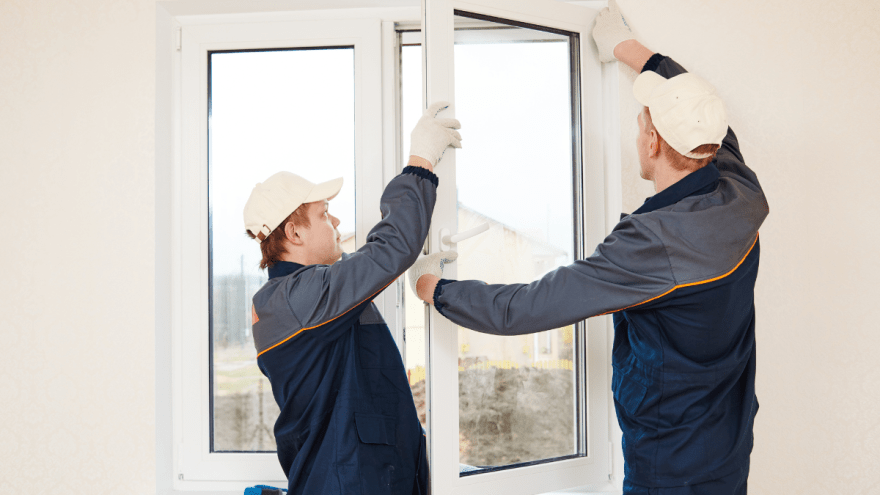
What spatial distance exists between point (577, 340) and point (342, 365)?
0.71m

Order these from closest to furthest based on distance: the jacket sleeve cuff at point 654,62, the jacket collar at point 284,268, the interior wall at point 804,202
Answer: the jacket collar at point 284,268 < the jacket sleeve cuff at point 654,62 < the interior wall at point 804,202

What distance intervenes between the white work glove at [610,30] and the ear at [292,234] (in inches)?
40.6

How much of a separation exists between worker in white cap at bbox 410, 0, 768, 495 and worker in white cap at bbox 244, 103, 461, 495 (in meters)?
0.22

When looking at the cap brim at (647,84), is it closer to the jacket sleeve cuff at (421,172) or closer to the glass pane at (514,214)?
the glass pane at (514,214)

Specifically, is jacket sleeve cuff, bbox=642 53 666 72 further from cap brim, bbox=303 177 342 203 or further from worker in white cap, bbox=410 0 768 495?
cap brim, bbox=303 177 342 203

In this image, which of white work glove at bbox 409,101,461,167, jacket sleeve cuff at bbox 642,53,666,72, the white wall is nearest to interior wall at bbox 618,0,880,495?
the white wall

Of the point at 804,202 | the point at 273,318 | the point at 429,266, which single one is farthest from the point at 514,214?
the point at 804,202

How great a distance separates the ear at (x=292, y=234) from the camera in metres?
1.28

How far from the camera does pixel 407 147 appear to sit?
5.65 ft

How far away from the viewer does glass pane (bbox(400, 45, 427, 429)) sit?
172 centimetres
